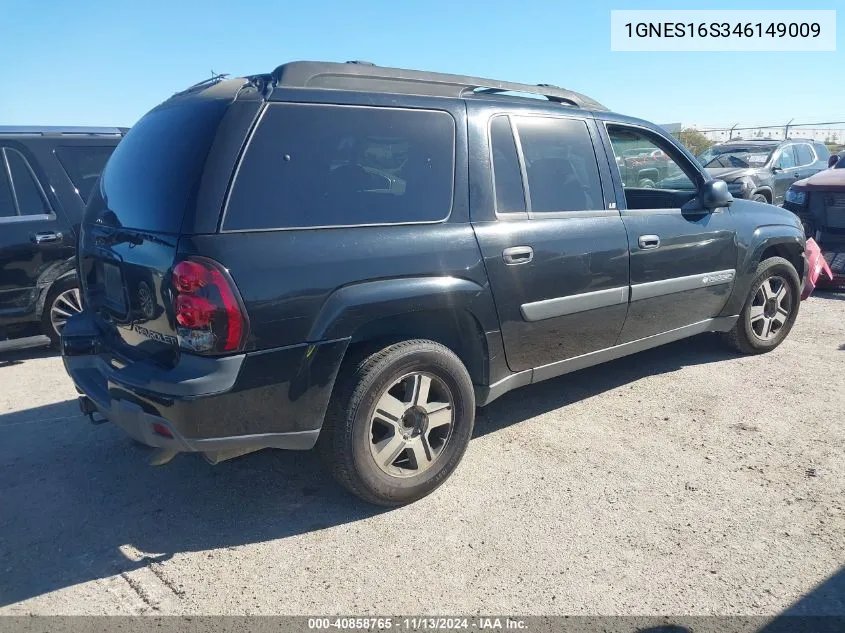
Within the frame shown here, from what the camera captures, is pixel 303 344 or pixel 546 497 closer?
pixel 303 344

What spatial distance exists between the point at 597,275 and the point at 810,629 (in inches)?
81.1

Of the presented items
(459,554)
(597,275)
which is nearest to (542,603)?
(459,554)

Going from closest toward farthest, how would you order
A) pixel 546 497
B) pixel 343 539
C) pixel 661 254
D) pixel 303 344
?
pixel 303 344
pixel 343 539
pixel 546 497
pixel 661 254

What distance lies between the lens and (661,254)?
427cm

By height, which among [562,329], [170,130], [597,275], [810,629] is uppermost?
[170,130]

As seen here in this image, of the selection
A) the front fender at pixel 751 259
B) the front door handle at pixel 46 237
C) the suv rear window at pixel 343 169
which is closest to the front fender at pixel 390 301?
the suv rear window at pixel 343 169

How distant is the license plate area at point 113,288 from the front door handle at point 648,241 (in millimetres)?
2928

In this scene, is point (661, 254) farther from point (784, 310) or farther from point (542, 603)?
point (542, 603)

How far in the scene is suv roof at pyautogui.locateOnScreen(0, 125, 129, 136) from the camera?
559 centimetres

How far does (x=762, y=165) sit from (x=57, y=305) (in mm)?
12227

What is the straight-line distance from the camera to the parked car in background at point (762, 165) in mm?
12188

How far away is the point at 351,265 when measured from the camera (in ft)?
9.42

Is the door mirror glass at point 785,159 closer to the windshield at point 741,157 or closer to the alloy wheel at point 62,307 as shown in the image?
the windshield at point 741,157

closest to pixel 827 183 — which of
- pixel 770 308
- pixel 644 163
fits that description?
pixel 770 308
